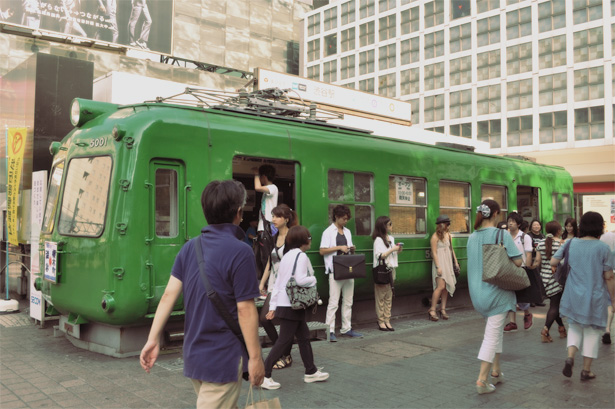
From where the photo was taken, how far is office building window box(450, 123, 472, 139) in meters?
44.6

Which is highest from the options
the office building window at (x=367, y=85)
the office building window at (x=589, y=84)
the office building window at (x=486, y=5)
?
the office building window at (x=486, y=5)

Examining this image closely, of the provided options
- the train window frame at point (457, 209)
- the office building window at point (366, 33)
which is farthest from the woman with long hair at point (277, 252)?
the office building window at point (366, 33)

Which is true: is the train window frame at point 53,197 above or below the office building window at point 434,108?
below

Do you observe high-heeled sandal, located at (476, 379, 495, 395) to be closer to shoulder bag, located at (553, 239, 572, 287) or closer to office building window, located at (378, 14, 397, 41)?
shoulder bag, located at (553, 239, 572, 287)

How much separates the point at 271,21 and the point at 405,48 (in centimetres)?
1353

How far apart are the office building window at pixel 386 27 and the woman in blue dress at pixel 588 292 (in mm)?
48188

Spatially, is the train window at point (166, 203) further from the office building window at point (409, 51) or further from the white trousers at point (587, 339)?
the office building window at point (409, 51)

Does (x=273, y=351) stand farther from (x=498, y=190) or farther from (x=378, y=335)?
(x=498, y=190)

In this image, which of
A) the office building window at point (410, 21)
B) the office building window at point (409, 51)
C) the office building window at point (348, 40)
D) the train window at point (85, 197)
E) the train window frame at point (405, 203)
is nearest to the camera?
the train window at point (85, 197)

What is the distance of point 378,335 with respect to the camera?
8328mm

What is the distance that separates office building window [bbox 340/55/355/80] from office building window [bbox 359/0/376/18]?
4103 mm

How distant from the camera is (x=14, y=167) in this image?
33.3 feet

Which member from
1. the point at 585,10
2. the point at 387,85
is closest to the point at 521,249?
the point at 585,10

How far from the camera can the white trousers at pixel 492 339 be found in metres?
5.38
